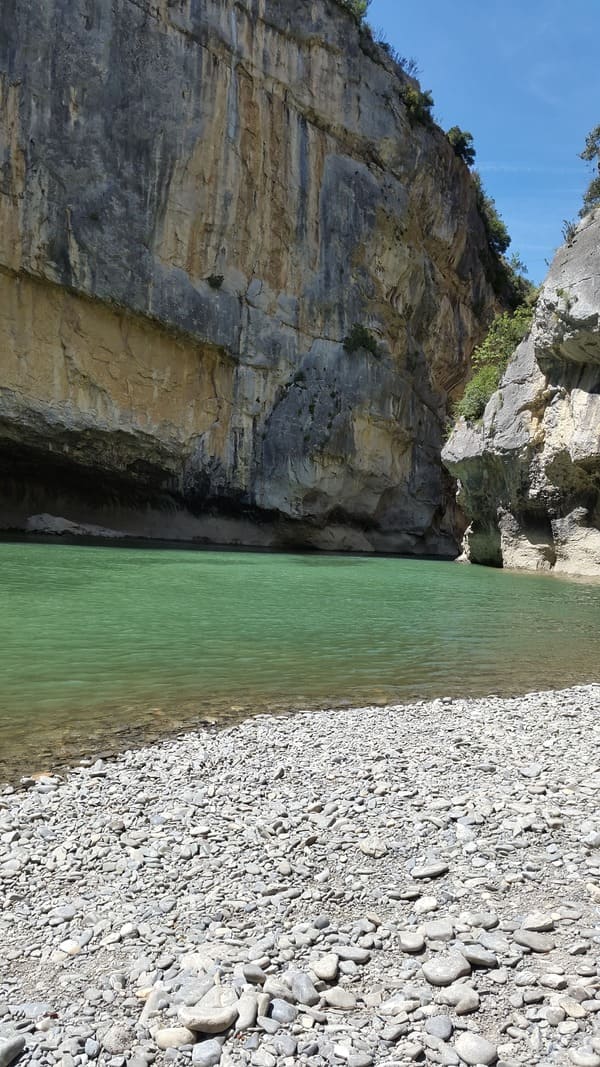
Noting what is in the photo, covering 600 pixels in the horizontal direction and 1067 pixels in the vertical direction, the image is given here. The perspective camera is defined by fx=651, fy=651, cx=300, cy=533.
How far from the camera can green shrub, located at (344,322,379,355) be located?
3288 centimetres

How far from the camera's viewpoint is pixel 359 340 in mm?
33062

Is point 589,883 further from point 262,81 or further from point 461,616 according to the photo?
point 262,81

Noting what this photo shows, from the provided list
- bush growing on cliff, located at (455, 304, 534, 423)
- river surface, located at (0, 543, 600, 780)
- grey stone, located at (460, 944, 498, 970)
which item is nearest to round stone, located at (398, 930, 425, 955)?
grey stone, located at (460, 944, 498, 970)

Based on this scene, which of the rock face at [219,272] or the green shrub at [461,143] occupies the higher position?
the green shrub at [461,143]

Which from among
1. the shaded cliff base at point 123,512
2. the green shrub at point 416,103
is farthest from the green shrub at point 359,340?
the green shrub at point 416,103

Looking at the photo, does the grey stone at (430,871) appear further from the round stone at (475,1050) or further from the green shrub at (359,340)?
the green shrub at (359,340)

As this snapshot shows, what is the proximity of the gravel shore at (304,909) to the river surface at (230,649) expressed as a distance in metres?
1.00

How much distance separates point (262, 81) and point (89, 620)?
29562 mm

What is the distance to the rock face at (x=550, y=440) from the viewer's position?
772 inches

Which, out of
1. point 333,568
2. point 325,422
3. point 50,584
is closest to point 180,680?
point 50,584

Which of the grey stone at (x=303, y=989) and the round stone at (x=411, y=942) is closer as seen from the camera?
the grey stone at (x=303, y=989)

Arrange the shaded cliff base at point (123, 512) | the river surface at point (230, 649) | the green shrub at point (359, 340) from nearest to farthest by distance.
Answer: the river surface at point (230, 649)
the shaded cliff base at point (123, 512)
the green shrub at point (359, 340)

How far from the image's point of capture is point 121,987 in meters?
2.03

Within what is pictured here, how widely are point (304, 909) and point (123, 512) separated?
1229 inches
